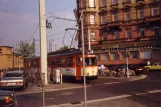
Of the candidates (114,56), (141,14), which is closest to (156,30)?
(141,14)

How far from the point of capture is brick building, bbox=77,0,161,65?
52.4 meters

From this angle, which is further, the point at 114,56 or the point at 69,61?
the point at 114,56

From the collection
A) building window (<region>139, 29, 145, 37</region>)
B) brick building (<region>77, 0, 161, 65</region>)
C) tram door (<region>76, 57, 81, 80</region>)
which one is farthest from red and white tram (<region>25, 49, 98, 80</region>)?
building window (<region>139, 29, 145, 37</region>)

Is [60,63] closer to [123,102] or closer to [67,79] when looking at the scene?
[67,79]

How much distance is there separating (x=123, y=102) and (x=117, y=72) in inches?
868

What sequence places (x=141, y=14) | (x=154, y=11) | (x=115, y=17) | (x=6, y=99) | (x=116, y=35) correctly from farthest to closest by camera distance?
(x=115, y=17) → (x=116, y=35) → (x=141, y=14) → (x=154, y=11) → (x=6, y=99)

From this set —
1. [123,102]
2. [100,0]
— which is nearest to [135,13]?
[100,0]

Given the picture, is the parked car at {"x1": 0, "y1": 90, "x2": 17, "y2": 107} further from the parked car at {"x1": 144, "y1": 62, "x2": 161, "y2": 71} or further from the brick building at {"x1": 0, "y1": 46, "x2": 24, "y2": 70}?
the brick building at {"x1": 0, "y1": 46, "x2": 24, "y2": 70}

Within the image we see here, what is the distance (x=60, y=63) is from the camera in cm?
3231

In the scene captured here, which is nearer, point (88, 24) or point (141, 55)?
point (141, 55)

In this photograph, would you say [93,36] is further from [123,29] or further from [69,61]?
[69,61]

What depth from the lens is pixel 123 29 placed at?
56938mm

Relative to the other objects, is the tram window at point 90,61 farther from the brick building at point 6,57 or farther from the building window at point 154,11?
the brick building at point 6,57

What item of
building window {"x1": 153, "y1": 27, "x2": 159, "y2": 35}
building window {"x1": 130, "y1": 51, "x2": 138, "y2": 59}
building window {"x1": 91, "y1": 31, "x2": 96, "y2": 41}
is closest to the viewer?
building window {"x1": 153, "y1": 27, "x2": 159, "y2": 35}
